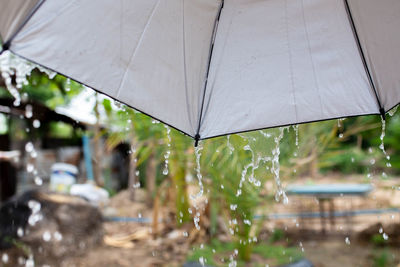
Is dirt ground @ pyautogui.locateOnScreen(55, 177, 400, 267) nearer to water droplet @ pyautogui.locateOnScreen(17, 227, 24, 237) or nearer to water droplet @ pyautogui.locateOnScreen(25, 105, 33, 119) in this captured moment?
water droplet @ pyautogui.locateOnScreen(17, 227, 24, 237)

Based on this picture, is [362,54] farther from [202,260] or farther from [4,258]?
[4,258]

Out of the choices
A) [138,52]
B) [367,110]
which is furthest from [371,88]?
[138,52]

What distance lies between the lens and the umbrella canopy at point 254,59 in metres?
1.48

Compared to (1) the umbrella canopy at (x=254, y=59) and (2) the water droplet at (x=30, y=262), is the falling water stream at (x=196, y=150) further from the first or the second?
(1) the umbrella canopy at (x=254, y=59)

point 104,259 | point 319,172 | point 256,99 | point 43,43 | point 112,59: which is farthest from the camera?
point 319,172

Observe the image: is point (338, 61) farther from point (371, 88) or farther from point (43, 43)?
point (43, 43)

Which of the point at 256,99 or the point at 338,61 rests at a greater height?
the point at 338,61

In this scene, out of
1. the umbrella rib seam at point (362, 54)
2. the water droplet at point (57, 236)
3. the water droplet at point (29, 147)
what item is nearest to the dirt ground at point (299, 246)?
the water droplet at point (57, 236)

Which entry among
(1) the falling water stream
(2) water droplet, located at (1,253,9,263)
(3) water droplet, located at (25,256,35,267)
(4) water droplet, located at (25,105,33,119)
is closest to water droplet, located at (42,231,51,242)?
(1) the falling water stream

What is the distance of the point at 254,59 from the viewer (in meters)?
1.58

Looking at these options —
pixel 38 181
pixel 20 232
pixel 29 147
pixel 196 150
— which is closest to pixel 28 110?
pixel 20 232

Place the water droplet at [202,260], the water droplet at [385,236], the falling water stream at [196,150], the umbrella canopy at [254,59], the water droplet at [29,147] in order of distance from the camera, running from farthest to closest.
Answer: the water droplet at [29,147] → the water droplet at [385,236] → the water droplet at [202,260] → the falling water stream at [196,150] → the umbrella canopy at [254,59]

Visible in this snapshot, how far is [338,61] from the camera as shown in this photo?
1.59m

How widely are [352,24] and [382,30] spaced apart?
0.12 meters
